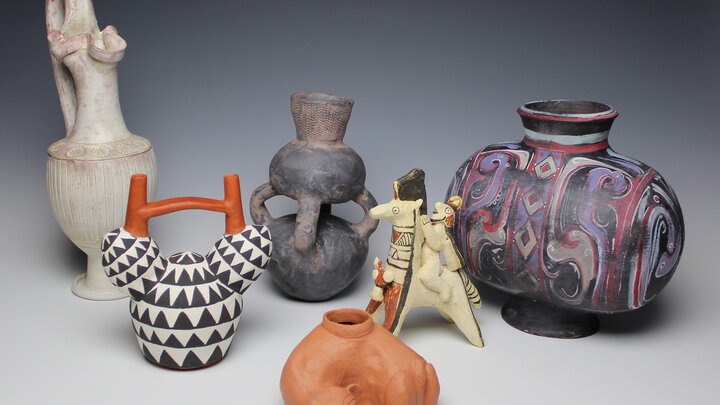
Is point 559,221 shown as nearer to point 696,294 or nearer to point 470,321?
point 470,321

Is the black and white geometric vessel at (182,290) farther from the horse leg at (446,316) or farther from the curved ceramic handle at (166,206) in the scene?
the horse leg at (446,316)

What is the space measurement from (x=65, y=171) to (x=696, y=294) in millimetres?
2104

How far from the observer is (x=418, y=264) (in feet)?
8.05

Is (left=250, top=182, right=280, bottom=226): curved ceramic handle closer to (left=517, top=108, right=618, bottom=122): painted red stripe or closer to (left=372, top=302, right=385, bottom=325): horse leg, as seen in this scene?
(left=372, top=302, right=385, bottom=325): horse leg

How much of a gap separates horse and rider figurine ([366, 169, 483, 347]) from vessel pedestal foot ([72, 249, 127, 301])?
89 cm

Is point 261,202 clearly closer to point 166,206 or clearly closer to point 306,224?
point 306,224

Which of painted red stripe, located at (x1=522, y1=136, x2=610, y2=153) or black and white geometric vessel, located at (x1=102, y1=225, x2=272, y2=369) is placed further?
painted red stripe, located at (x1=522, y1=136, x2=610, y2=153)

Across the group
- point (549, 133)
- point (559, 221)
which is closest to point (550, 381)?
point (559, 221)

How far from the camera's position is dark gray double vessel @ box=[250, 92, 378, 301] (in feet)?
8.70

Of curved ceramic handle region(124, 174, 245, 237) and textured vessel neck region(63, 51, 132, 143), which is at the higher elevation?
textured vessel neck region(63, 51, 132, 143)

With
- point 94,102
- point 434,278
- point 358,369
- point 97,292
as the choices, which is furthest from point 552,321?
point 94,102

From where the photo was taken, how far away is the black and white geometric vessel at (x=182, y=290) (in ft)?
7.38

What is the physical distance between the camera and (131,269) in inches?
88.4

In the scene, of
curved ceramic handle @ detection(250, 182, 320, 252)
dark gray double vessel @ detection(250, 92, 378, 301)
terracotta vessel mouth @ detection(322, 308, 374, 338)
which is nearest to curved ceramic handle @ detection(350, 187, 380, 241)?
dark gray double vessel @ detection(250, 92, 378, 301)
